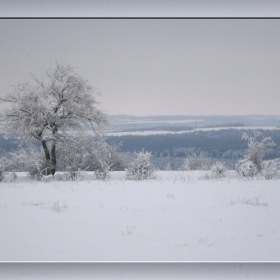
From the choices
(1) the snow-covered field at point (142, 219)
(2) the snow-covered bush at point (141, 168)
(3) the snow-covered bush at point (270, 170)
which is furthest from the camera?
(2) the snow-covered bush at point (141, 168)

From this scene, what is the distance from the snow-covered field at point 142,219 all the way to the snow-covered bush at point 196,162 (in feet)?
0.29

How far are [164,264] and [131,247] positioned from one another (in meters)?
0.42

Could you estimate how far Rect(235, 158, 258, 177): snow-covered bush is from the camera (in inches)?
143

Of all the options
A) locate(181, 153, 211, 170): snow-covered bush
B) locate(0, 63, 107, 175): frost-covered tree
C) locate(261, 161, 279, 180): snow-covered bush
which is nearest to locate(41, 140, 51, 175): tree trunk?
locate(0, 63, 107, 175): frost-covered tree

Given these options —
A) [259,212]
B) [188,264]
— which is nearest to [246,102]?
[259,212]

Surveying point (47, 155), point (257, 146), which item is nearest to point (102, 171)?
point (47, 155)

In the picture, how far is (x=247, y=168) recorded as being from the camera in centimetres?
364

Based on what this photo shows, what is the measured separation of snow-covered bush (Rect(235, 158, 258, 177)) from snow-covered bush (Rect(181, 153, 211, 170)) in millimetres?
352

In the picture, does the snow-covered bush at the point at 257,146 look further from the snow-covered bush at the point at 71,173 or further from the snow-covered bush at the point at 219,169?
the snow-covered bush at the point at 71,173

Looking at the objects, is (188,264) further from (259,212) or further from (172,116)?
(172,116)

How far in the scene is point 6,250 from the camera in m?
3.44

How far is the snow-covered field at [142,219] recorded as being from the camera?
11.0 feet

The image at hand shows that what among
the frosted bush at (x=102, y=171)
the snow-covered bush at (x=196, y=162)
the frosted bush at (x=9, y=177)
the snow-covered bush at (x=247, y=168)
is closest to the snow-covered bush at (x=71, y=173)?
A: the frosted bush at (x=102, y=171)

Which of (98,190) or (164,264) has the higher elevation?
(98,190)
